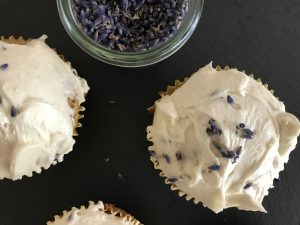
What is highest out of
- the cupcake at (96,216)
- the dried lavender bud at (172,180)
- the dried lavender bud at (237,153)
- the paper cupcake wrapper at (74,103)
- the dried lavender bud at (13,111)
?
the paper cupcake wrapper at (74,103)

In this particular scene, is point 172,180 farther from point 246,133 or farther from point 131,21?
point 131,21

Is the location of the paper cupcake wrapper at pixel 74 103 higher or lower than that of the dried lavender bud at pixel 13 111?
higher

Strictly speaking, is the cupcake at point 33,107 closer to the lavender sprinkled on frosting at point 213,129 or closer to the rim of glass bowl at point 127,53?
the rim of glass bowl at point 127,53

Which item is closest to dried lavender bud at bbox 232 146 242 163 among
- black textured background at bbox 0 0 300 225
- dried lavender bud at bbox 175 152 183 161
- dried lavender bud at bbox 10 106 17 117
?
dried lavender bud at bbox 175 152 183 161

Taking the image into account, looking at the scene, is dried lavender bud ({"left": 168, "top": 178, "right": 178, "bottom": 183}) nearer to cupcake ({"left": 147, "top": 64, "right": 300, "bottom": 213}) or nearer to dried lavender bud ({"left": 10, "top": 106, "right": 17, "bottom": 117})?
cupcake ({"left": 147, "top": 64, "right": 300, "bottom": 213})

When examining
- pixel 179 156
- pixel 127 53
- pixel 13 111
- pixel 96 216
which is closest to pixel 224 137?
pixel 179 156

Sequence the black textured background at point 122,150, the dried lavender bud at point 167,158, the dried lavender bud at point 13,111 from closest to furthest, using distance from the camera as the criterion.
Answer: the dried lavender bud at point 13,111 → the dried lavender bud at point 167,158 → the black textured background at point 122,150

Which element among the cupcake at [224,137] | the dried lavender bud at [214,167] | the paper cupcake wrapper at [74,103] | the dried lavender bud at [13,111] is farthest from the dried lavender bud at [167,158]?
the dried lavender bud at [13,111]
